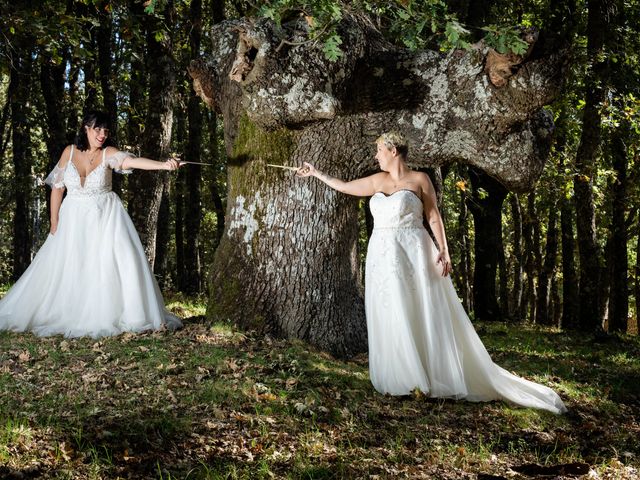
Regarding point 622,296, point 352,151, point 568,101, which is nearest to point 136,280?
point 352,151

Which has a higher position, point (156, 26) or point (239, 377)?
point (156, 26)

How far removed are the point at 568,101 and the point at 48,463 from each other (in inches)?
543

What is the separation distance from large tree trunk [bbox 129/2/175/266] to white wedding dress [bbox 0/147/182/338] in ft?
10.8

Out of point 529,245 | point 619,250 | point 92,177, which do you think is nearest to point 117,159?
point 92,177

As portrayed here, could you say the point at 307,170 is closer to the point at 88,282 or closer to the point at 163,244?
the point at 88,282

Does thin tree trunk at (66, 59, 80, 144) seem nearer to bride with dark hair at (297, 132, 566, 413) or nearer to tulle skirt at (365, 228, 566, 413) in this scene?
bride with dark hair at (297, 132, 566, 413)

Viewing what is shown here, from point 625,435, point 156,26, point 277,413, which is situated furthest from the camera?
point 156,26

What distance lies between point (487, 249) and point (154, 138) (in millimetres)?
8588

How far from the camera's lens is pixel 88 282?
7789 millimetres

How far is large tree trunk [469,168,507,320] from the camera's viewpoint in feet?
50.6

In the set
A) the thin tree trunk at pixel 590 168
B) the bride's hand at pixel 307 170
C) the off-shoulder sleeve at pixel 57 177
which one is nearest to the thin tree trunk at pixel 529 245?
the thin tree trunk at pixel 590 168

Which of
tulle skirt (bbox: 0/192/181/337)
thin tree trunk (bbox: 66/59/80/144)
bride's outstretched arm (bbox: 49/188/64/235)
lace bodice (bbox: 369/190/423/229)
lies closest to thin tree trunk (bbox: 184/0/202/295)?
thin tree trunk (bbox: 66/59/80/144)

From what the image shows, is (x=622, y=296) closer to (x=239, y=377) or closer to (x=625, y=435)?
(x=625, y=435)

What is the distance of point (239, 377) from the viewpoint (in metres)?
5.97
